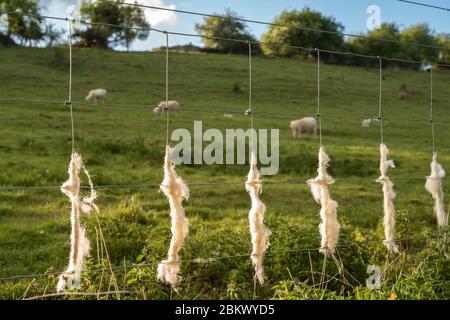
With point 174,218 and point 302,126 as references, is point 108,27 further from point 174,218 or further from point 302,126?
point 174,218

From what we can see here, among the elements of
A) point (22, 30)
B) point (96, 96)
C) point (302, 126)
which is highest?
point (22, 30)

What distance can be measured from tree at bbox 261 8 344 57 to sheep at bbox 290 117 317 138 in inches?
416

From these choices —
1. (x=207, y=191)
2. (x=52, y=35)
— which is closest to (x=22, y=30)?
(x=52, y=35)

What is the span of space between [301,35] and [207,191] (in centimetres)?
4038

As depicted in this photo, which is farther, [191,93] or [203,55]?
[203,55]

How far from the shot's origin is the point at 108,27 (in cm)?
4303

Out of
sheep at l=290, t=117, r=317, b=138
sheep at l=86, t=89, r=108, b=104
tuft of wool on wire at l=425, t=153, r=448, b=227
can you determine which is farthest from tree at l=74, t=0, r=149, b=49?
tuft of wool on wire at l=425, t=153, r=448, b=227

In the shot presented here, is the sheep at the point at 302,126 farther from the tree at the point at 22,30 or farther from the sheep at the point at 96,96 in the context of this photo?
the tree at the point at 22,30

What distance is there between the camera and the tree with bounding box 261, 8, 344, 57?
4227cm

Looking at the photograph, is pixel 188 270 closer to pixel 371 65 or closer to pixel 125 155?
pixel 125 155

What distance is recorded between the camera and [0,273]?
4.63 metres
